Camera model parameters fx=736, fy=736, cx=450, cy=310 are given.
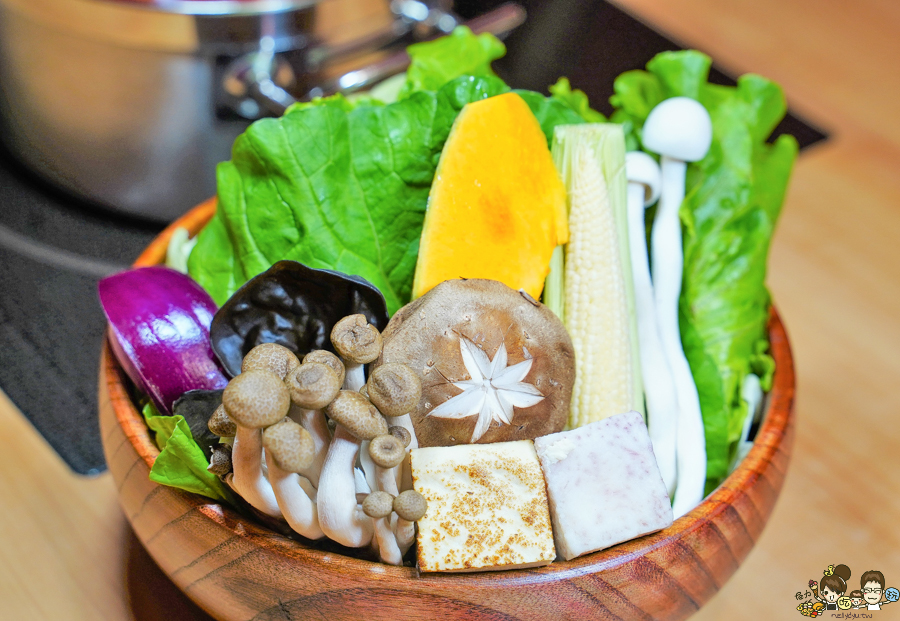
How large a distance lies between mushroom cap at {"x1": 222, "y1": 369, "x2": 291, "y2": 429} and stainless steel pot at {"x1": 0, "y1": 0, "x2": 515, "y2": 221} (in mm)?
645

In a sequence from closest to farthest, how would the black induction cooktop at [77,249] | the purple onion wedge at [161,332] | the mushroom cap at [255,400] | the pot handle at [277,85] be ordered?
the mushroom cap at [255,400] → the purple onion wedge at [161,332] → the black induction cooktop at [77,249] → the pot handle at [277,85]

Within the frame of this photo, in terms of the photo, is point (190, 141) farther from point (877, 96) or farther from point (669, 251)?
point (877, 96)

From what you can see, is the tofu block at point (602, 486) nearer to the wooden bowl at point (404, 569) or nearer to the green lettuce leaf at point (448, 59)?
the wooden bowl at point (404, 569)

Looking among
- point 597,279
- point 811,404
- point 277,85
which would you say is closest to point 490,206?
point 597,279

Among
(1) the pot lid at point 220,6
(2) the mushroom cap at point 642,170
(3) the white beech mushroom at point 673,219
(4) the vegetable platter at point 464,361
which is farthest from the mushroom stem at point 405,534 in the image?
(1) the pot lid at point 220,6

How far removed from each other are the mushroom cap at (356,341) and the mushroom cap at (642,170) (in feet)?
1.38

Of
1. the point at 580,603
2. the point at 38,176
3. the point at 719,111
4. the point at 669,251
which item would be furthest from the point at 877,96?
the point at 38,176

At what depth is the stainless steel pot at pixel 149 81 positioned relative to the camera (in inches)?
37.5

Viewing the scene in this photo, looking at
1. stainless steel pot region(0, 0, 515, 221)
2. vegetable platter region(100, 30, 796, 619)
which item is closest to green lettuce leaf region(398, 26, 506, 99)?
vegetable platter region(100, 30, 796, 619)

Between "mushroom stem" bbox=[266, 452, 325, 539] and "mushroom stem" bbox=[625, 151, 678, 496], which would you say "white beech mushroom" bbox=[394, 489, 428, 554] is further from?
"mushroom stem" bbox=[625, 151, 678, 496]

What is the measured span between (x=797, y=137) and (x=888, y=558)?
0.96 metres

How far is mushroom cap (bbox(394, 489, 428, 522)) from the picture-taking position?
464 millimetres
